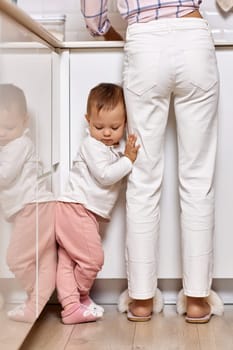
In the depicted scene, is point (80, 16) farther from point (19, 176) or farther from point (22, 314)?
point (22, 314)

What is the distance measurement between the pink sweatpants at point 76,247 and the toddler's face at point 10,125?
1.81ft

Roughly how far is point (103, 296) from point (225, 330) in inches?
18.0

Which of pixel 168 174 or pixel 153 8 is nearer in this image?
pixel 153 8

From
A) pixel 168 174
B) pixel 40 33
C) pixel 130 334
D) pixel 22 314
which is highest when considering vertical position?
pixel 40 33

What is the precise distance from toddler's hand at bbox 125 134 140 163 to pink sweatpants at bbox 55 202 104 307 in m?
0.21

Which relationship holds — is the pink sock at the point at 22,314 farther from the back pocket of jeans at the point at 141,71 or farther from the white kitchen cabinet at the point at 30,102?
the back pocket of jeans at the point at 141,71

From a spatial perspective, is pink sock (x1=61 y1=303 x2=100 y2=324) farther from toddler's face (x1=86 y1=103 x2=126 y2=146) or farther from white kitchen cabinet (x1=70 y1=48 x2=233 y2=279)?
toddler's face (x1=86 y1=103 x2=126 y2=146)

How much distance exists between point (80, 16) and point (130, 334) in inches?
48.0

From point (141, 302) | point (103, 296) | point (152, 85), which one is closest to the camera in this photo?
point (152, 85)

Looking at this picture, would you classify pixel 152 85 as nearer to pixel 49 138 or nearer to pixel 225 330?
pixel 49 138

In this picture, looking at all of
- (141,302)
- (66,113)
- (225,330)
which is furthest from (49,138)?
(225,330)

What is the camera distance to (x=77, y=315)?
2.10 meters

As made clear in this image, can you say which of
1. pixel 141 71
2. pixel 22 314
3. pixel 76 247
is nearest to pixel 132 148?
pixel 141 71

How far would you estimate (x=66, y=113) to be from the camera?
7.34 ft
